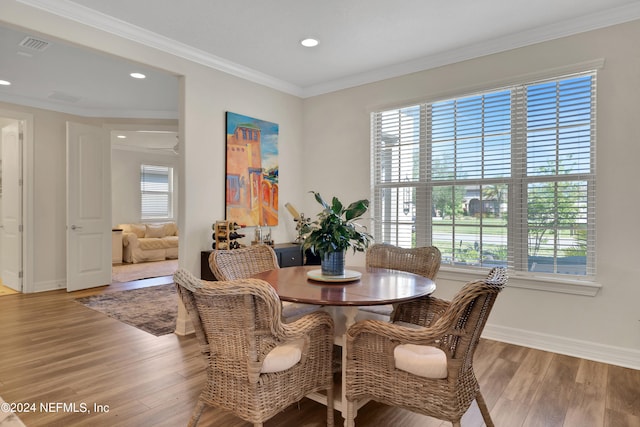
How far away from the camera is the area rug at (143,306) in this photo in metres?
3.79

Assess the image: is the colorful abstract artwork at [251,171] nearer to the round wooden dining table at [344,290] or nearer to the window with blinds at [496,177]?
the window with blinds at [496,177]

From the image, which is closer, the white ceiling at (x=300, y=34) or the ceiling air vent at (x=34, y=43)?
the white ceiling at (x=300, y=34)

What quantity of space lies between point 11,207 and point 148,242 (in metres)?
2.72

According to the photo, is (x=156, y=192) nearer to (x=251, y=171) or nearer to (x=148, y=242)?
(x=148, y=242)

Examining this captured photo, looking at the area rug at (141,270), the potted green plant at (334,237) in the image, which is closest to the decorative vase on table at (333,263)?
the potted green plant at (334,237)

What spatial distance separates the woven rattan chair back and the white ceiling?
5.99ft

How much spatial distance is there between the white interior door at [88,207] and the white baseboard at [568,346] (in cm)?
522

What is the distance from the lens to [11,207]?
538 centimetres

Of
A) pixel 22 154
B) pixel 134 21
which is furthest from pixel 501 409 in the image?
pixel 22 154

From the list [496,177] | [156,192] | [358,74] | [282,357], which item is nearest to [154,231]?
[156,192]

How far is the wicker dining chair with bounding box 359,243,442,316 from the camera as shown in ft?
8.87

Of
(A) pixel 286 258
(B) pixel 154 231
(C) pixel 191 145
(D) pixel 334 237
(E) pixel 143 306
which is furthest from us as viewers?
(B) pixel 154 231

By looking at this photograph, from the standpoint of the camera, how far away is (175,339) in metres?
3.39

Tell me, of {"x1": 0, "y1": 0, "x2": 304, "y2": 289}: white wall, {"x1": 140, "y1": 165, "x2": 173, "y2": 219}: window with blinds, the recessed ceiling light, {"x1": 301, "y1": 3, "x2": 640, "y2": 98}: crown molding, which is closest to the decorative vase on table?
{"x1": 0, "y1": 0, "x2": 304, "y2": 289}: white wall
